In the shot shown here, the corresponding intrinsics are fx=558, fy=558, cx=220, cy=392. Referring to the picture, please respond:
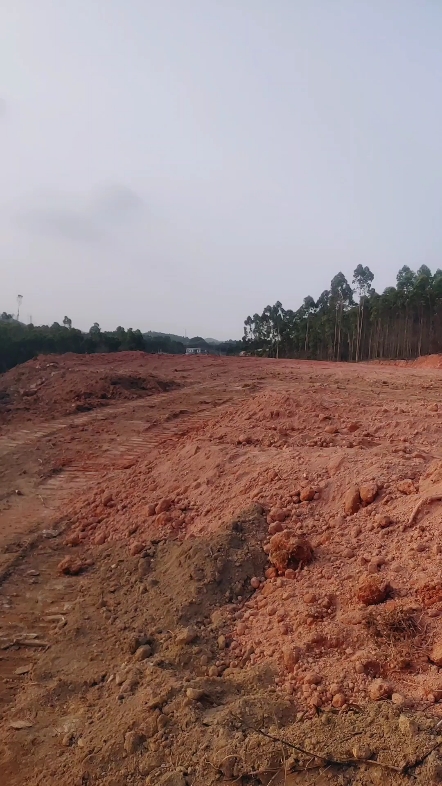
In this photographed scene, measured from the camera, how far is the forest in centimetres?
3164

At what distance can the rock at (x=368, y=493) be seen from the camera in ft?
13.6

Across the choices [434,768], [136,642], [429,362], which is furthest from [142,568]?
[429,362]

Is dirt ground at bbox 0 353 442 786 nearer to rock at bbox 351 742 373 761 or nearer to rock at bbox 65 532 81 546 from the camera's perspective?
rock at bbox 351 742 373 761

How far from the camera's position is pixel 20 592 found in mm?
4945

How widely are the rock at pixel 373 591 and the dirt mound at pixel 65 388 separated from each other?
9.02 m

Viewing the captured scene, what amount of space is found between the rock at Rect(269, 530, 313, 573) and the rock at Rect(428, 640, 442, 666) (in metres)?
1.16

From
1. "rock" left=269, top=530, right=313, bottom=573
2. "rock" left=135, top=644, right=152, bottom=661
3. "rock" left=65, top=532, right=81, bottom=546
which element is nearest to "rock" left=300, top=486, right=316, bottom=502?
"rock" left=269, top=530, right=313, bottom=573

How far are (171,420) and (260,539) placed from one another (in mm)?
5514

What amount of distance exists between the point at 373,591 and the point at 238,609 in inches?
40.7

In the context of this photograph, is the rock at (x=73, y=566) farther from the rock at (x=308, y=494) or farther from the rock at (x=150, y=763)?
the rock at (x=150, y=763)

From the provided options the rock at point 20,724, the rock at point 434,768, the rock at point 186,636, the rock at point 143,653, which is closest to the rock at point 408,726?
the rock at point 434,768

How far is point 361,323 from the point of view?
3491cm

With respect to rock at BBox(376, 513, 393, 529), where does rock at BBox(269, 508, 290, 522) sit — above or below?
below

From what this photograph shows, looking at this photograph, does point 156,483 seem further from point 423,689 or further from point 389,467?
point 423,689
